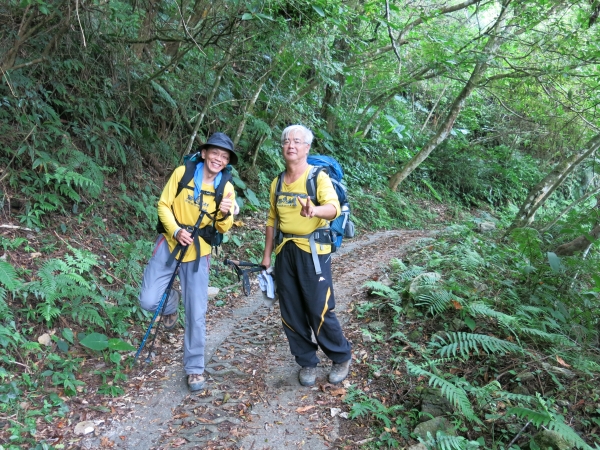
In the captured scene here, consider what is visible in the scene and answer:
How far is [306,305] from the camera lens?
3973mm

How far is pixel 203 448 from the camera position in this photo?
325cm

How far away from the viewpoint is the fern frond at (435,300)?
16.1 feet

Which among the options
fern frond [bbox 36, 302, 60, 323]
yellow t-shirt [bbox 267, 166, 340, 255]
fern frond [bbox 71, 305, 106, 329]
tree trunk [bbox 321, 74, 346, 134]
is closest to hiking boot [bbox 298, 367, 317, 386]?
yellow t-shirt [bbox 267, 166, 340, 255]

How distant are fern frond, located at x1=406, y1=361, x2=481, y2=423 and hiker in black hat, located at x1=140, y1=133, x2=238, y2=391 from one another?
216 cm

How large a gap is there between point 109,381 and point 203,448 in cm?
144

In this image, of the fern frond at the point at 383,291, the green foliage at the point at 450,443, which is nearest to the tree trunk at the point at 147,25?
the fern frond at the point at 383,291

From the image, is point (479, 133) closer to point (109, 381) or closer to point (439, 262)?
point (439, 262)

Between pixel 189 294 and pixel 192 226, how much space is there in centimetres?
68

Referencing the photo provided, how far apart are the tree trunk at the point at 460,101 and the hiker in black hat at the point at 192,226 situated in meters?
8.48

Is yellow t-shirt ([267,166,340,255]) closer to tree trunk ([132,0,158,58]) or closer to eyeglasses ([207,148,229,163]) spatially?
eyeglasses ([207,148,229,163])

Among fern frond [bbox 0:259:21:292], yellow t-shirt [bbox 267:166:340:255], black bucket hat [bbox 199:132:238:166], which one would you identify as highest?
black bucket hat [bbox 199:132:238:166]

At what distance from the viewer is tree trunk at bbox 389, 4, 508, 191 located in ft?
34.6

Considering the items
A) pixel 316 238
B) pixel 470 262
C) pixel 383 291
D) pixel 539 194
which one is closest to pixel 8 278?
pixel 316 238

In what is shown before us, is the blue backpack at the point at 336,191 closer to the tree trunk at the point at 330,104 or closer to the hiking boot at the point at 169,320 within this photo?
the hiking boot at the point at 169,320
